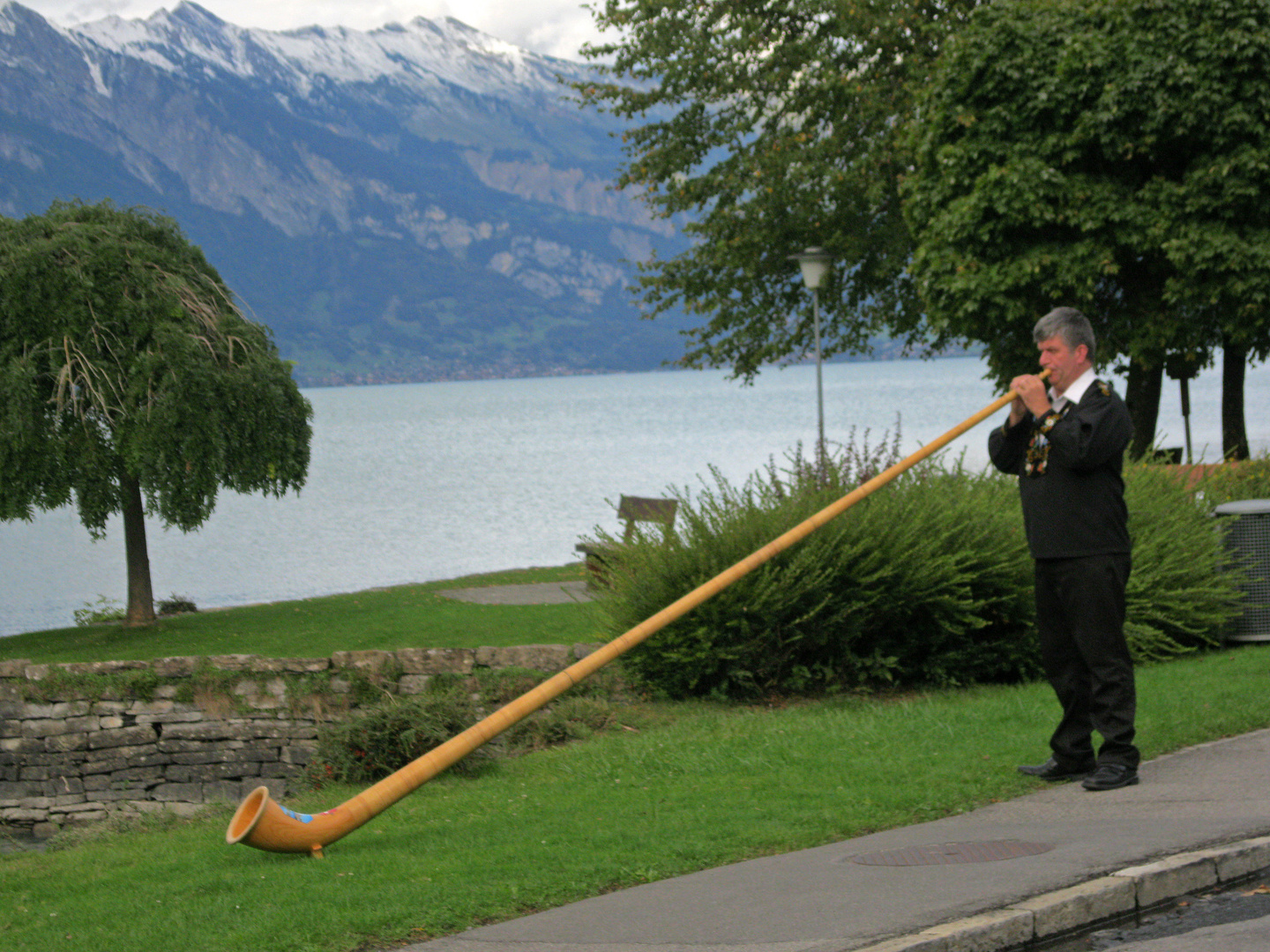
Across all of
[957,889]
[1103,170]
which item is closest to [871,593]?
[957,889]

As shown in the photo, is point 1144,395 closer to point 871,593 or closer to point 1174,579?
point 1174,579

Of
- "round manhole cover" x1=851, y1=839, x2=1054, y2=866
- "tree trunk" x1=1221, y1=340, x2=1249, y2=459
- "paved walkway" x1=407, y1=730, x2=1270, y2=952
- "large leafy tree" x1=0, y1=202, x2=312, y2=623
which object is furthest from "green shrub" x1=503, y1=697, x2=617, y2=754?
"tree trunk" x1=1221, y1=340, x2=1249, y2=459

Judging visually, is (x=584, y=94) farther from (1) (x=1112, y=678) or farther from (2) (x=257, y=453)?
(1) (x=1112, y=678)

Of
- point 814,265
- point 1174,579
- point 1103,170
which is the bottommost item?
point 1174,579

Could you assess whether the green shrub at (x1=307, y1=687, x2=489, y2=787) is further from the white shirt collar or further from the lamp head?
the lamp head

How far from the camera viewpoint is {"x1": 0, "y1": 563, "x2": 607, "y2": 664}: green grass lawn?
13.8 meters

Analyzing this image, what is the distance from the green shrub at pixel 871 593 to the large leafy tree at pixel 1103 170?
9.73 m

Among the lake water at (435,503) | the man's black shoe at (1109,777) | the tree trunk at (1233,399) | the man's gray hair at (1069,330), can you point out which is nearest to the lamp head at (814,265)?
the lake water at (435,503)

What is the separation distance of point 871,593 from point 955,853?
4677 mm

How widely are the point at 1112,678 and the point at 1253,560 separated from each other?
18.7ft

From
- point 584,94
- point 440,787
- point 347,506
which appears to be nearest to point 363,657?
point 440,787

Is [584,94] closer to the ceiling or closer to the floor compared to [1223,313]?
closer to the ceiling

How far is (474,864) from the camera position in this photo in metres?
5.62

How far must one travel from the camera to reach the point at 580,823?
6.41m
